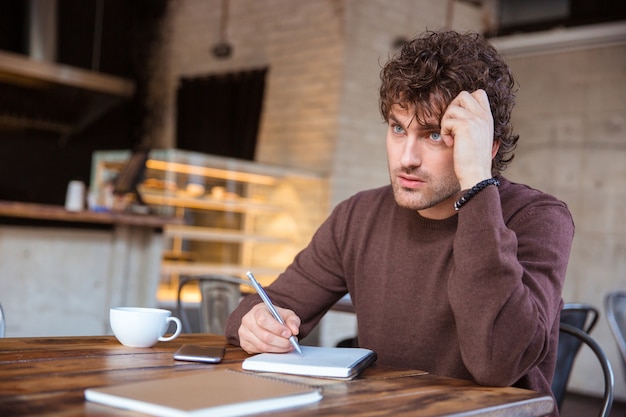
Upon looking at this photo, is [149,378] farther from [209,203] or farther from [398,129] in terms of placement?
[209,203]

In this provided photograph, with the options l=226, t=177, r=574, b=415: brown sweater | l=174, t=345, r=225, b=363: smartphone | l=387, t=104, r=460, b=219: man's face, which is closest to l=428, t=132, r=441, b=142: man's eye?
l=387, t=104, r=460, b=219: man's face

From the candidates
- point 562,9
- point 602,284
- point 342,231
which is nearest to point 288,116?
point 562,9

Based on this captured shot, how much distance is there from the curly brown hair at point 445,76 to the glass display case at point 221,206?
3.46 m

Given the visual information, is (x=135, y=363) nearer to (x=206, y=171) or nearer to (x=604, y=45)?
(x=206, y=171)

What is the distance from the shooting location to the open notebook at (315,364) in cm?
128

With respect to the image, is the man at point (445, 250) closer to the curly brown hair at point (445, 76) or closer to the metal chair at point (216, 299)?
the curly brown hair at point (445, 76)

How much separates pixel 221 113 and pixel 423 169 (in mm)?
6459

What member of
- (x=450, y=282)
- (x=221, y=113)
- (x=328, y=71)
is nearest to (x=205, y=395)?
(x=450, y=282)

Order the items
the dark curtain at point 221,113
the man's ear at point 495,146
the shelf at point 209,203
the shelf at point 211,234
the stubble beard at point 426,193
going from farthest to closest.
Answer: the dark curtain at point 221,113 → the shelf at point 211,234 → the shelf at point 209,203 → the man's ear at point 495,146 → the stubble beard at point 426,193

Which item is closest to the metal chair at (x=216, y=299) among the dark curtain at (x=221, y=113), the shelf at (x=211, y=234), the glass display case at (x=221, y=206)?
the glass display case at (x=221, y=206)

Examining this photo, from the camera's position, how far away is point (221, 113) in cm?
790

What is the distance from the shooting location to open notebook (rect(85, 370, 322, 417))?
94cm

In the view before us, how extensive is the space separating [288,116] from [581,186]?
107 inches

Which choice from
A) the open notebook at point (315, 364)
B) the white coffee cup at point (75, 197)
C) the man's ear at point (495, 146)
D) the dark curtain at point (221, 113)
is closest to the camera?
the open notebook at point (315, 364)
